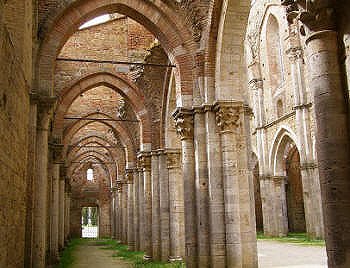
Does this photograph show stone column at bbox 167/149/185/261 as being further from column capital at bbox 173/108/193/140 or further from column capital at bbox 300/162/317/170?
column capital at bbox 300/162/317/170

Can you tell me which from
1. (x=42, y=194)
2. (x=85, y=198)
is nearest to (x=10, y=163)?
(x=42, y=194)

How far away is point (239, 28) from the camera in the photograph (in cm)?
956

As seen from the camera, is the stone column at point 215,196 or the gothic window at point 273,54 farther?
the gothic window at point 273,54

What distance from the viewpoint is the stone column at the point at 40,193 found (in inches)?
388

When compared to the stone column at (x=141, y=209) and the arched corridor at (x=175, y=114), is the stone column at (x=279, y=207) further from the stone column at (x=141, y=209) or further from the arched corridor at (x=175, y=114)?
the stone column at (x=141, y=209)

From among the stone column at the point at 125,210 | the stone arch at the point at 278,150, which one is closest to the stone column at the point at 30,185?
the stone column at the point at 125,210

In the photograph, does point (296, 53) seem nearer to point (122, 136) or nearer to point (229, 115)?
point (122, 136)

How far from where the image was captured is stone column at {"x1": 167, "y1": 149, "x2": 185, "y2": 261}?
46.4 feet

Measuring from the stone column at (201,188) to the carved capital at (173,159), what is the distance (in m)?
4.71

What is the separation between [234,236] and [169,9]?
18.5 feet

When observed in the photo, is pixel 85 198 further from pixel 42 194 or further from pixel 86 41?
pixel 42 194

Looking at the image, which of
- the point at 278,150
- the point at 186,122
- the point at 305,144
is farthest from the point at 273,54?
the point at 186,122

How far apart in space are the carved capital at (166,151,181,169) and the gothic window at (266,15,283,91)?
1341cm

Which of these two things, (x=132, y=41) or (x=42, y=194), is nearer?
(x=42, y=194)
